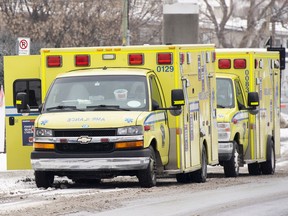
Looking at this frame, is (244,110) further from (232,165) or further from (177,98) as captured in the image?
(177,98)

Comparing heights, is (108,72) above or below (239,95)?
above

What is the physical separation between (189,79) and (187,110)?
1.79 feet

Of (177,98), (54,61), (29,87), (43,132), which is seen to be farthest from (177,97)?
(29,87)

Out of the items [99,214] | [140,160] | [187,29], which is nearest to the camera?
[99,214]

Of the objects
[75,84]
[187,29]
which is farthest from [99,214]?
[187,29]

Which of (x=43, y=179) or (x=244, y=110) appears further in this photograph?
(x=244, y=110)

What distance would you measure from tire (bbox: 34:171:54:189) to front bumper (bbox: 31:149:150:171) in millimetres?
469

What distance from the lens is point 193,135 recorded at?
17734 millimetres

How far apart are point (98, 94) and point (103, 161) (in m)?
1.29

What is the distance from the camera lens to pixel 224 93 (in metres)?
20.9

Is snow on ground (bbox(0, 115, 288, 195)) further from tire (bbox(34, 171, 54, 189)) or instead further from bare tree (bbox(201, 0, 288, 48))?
bare tree (bbox(201, 0, 288, 48))

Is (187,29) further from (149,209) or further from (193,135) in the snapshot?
(149,209)

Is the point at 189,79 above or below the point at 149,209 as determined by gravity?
above

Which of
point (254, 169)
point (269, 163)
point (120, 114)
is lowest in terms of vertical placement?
point (254, 169)
